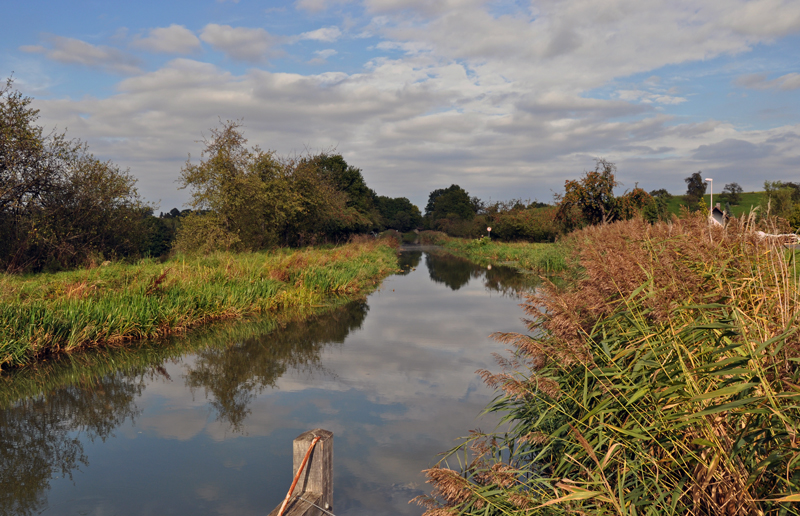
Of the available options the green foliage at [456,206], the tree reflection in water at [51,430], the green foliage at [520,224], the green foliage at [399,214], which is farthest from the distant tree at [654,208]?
the green foliage at [399,214]

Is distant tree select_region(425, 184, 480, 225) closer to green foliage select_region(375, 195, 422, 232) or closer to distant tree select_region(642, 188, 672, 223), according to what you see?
green foliage select_region(375, 195, 422, 232)

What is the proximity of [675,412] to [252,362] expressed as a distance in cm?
717

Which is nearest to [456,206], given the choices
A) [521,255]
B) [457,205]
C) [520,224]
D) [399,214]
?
[457,205]

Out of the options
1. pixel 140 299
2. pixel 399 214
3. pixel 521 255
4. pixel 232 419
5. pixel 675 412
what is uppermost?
pixel 399 214

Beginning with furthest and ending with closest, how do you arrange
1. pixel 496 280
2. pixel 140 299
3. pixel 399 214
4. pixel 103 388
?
pixel 399 214 → pixel 496 280 → pixel 140 299 → pixel 103 388

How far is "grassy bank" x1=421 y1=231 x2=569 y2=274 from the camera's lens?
906 inches

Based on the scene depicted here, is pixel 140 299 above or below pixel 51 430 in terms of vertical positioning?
above

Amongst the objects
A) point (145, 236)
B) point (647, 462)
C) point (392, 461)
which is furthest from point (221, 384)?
point (145, 236)

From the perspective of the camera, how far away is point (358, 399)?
22.2ft

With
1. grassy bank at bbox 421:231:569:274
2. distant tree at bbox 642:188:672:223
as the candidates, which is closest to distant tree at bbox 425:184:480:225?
grassy bank at bbox 421:231:569:274

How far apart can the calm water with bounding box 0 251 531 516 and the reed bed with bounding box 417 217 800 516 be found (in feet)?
4.76

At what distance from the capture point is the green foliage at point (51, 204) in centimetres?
1628

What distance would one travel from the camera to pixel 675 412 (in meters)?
2.57

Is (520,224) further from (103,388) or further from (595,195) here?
(103,388)
